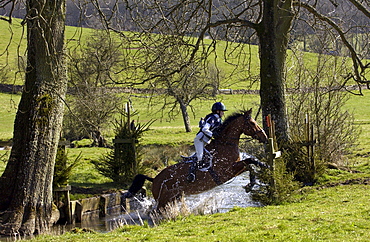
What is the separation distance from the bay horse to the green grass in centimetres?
116

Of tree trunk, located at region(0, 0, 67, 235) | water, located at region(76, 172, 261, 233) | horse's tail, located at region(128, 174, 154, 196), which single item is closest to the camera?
tree trunk, located at region(0, 0, 67, 235)

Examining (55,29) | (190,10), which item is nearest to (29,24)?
(55,29)

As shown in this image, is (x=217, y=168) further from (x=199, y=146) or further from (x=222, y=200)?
(x=222, y=200)

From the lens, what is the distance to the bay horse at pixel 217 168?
10711mm

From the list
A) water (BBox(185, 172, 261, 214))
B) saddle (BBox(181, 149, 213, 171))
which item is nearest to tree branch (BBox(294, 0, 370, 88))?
water (BBox(185, 172, 261, 214))

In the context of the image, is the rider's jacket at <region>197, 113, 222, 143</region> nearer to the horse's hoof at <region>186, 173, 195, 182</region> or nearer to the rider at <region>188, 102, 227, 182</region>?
the rider at <region>188, 102, 227, 182</region>

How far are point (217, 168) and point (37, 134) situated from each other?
4.16 m

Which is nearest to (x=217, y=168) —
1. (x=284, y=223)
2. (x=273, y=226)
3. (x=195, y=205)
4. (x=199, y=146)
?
(x=199, y=146)

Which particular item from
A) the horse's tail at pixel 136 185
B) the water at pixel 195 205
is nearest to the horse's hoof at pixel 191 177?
the water at pixel 195 205

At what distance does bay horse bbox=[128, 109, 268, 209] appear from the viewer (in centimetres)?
1071

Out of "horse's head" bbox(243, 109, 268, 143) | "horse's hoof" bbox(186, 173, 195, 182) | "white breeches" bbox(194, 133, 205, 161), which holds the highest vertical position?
"horse's head" bbox(243, 109, 268, 143)

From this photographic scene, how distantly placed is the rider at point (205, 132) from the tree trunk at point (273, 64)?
131 inches

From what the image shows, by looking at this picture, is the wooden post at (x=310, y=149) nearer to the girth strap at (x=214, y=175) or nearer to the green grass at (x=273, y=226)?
the green grass at (x=273, y=226)

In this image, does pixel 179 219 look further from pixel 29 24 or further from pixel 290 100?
pixel 290 100
